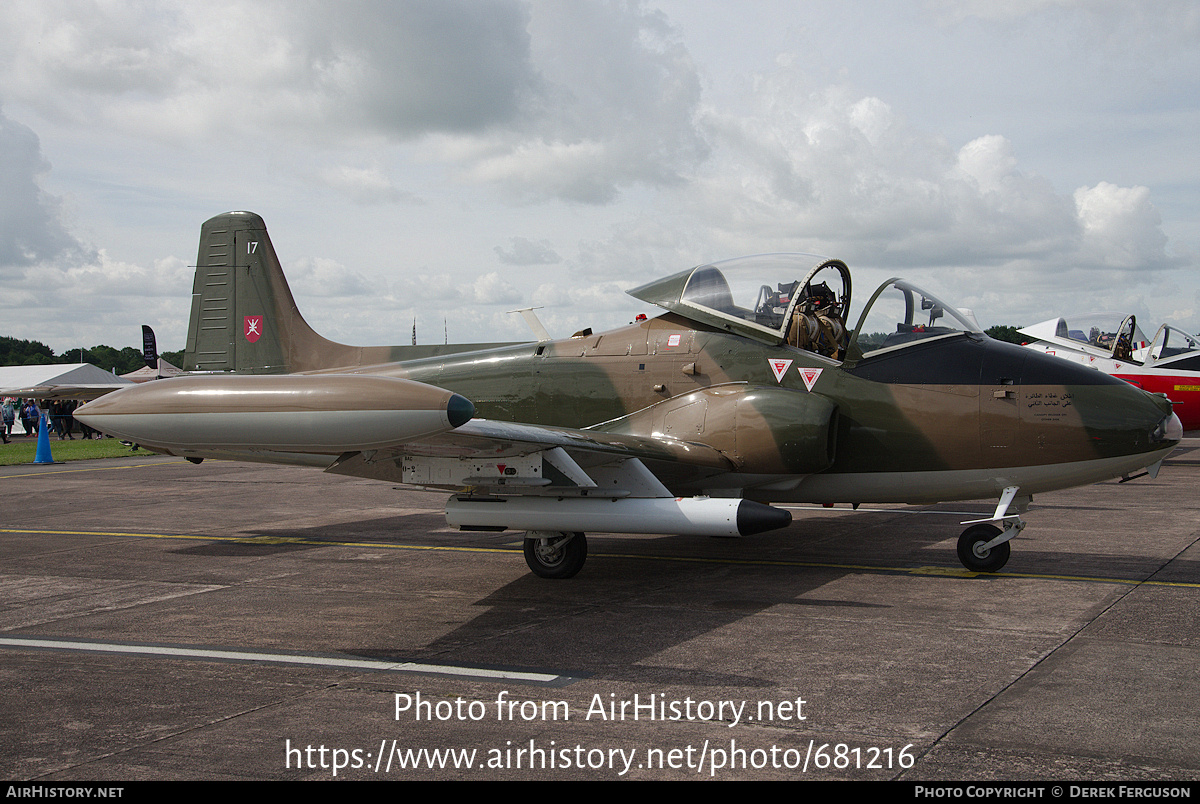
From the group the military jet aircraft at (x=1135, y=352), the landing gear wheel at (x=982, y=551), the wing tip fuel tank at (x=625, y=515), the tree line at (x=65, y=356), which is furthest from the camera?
the tree line at (x=65, y=356)

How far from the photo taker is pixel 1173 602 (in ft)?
22.5

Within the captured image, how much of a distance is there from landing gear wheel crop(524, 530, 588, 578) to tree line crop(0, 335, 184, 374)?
3444 inches

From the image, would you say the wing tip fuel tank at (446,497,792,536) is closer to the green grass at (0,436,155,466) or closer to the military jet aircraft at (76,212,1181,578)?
the military jet aircraft at (76,212,1181,578)

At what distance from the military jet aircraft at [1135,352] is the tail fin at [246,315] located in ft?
49.6

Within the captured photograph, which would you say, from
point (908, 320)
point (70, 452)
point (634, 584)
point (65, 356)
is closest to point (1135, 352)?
point (908, 320)

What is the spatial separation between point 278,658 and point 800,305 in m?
5.80

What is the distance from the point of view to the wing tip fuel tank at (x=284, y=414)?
4.99 meters

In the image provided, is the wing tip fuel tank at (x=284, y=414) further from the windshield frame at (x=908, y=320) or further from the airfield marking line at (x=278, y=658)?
the windshield frame at (x=908, y=320)

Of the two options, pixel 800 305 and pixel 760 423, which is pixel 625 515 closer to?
pixel 760 423

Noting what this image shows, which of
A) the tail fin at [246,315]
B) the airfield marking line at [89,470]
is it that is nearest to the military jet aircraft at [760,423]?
the tail fin at [246,315]

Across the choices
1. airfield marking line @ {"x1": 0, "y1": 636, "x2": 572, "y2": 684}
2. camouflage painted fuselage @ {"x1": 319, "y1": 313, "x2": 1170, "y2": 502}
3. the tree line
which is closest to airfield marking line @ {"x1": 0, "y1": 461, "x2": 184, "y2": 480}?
airfield marking line @ {"x1": 0, "y1": 636, "x2": 572, "y2": 684}

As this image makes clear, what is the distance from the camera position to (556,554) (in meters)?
8.22

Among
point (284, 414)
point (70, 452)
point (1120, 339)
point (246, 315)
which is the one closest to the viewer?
point (284, 414)
